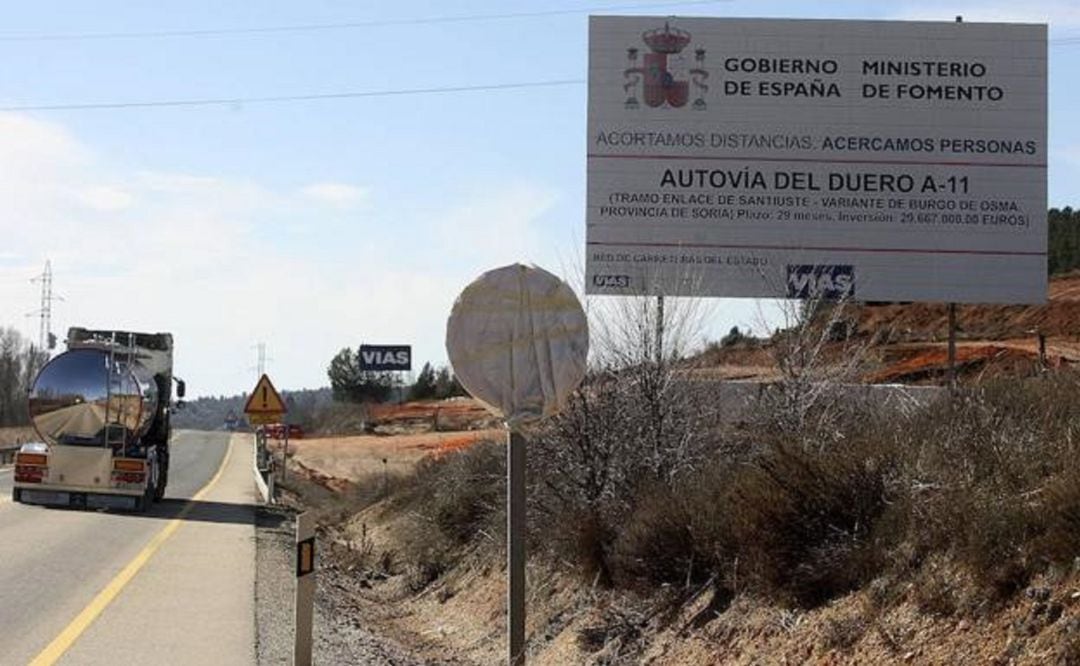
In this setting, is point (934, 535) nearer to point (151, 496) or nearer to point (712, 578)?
point (712, 578)

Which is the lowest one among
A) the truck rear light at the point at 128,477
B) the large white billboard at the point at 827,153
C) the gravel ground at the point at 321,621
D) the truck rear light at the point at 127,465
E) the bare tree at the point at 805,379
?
the gravel ground at the point at 321,621

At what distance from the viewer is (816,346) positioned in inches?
630

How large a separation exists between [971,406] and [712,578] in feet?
7.64

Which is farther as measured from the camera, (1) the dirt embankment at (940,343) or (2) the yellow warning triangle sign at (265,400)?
(2) the yellow warning triangle sign at (265,400)

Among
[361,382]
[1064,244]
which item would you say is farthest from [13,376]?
[1064,244]

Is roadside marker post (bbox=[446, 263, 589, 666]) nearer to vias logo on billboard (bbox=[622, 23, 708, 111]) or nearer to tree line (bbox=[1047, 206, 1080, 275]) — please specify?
vias logo on billboard (bbox=[622, 23, 708, 111])

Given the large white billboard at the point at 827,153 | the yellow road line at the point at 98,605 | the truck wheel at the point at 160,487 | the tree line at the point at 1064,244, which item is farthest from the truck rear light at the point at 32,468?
the tree line at the point at 1064,244

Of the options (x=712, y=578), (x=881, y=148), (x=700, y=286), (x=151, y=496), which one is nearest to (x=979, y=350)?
(x=881, y=148)

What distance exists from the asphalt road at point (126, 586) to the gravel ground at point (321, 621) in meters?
0.21

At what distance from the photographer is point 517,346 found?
30.2 ft

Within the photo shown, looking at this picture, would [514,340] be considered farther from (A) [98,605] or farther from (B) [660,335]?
(A) [98,605]

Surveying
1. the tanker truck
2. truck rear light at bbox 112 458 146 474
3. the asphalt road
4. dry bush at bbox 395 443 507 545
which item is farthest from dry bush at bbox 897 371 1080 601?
the tanker truck

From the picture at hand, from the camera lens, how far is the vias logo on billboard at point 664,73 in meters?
23.7

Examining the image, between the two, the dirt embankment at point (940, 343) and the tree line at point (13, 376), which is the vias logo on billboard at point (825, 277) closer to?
the dirt embankment at point (940, 343)
